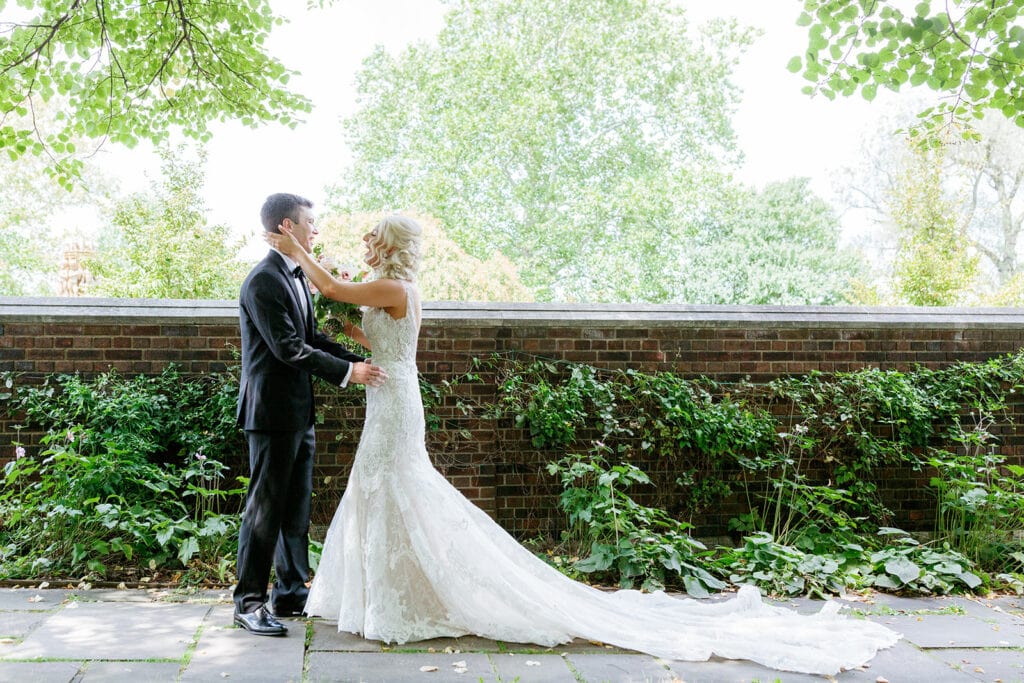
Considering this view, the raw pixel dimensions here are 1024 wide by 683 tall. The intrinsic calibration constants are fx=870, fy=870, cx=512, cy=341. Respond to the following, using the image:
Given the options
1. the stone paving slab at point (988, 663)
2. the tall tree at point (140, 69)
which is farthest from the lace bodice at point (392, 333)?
the tall tree at point (140, 69)

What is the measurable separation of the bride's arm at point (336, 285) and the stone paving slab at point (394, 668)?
1.61 meters

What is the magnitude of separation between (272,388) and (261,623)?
109cm

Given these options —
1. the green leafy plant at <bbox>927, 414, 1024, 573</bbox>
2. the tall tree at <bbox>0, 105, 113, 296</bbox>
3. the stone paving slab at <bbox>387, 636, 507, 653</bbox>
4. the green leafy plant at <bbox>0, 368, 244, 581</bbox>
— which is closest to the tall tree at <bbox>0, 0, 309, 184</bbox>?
the green leafy plant at <bbox>0, 368, 244, 581</bbox>

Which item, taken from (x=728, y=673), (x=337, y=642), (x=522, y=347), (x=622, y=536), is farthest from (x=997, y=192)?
(x=337, y=642)

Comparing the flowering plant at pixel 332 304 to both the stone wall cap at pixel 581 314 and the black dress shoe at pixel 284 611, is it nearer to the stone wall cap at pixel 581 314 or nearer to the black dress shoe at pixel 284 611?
the black dress shoe at pixel 284 611

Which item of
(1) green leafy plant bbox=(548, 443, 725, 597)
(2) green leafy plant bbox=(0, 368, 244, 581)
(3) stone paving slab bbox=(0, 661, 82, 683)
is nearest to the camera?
(3) stone paving slab bbox=(0, 661, 82, 683)

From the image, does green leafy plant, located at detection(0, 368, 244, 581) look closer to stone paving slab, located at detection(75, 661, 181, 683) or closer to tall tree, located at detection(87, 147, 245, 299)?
stone paving slab, located at detection(75, 661, 181, 683)

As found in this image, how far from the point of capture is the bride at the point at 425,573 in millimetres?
4035

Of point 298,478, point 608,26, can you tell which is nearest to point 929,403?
point 298,478

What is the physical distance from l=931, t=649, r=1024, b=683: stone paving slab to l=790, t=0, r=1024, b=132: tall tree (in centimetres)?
299

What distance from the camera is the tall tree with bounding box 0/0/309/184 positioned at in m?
6.76

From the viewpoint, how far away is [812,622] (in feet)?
14.2

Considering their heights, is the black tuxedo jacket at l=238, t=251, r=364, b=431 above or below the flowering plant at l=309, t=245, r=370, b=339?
below

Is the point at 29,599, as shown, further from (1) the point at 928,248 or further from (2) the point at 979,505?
(1) the point at 928,248
